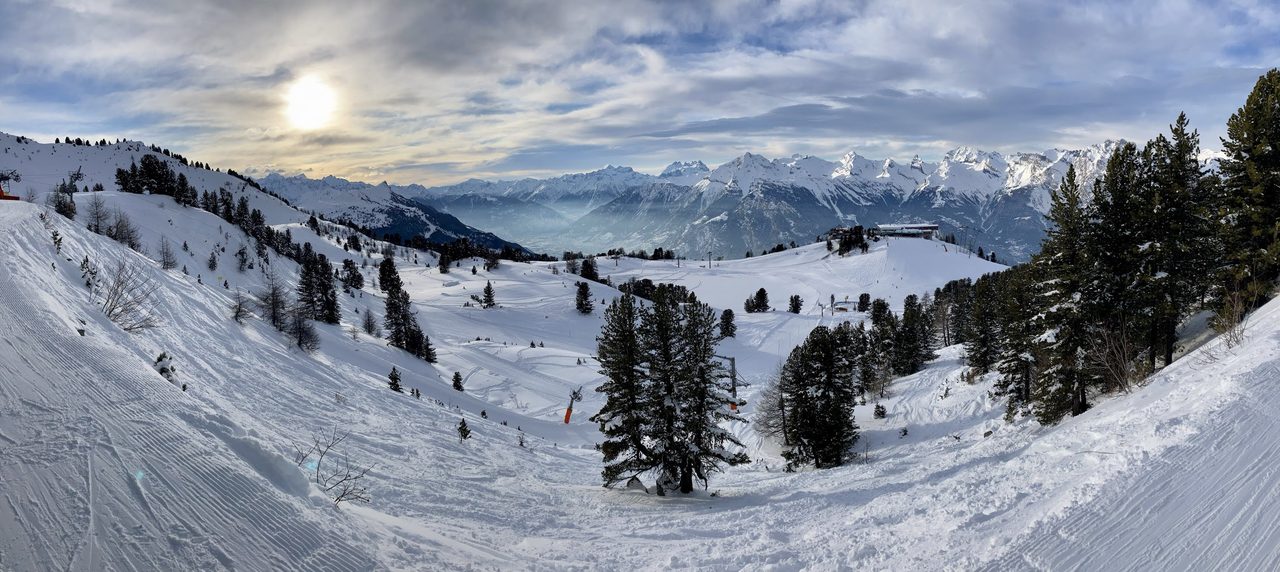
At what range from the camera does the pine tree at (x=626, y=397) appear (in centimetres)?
1853

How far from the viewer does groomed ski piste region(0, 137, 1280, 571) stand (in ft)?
18.3

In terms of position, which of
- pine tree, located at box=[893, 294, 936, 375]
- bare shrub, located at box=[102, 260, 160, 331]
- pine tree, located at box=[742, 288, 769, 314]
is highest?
bare shrub, located at box=[102, 260, 160, 331]

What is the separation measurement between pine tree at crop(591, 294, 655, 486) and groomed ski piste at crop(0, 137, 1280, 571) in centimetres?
128

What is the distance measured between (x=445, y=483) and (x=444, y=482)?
0.10m

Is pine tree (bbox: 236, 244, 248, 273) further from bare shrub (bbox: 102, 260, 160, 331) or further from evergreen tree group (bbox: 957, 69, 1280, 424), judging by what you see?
evergreen tree group (bbox: 957, 69, 1280, 424)

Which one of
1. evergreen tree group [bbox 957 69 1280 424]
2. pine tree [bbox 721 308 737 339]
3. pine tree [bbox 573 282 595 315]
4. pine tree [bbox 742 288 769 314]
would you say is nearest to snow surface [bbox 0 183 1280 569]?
evergreen tree group [bbox 957 69 1280 424]

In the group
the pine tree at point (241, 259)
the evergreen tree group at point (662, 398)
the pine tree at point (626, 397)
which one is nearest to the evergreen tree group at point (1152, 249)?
the evergreen tree group at point (662, 398)

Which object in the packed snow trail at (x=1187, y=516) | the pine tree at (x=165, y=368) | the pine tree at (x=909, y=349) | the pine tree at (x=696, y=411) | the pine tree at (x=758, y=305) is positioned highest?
the pine tree at (x=165, y=368)

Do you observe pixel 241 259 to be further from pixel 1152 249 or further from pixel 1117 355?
pixel 1152 249

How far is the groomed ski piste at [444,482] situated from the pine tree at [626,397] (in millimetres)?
1281

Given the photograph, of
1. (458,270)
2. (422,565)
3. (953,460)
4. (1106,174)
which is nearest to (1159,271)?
(1106,174)

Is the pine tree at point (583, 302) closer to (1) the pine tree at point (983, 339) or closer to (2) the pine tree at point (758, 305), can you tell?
(2) the pine tree at point (758, 305)

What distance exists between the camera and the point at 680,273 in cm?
18550

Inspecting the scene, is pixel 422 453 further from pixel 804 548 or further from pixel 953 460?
pixel 953 460
